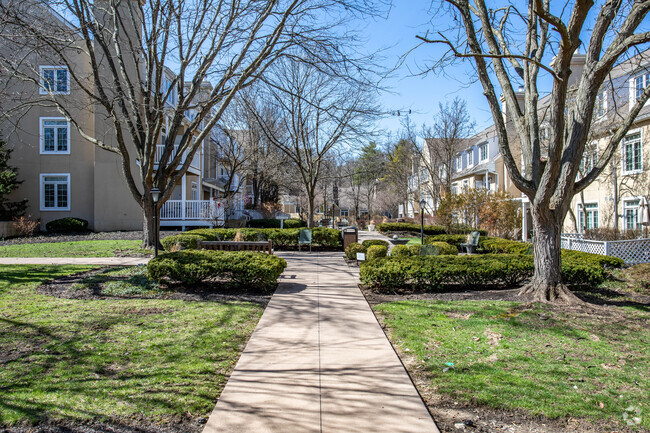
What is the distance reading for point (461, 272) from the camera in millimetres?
8812

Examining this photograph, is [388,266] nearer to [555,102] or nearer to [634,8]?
[555,102]

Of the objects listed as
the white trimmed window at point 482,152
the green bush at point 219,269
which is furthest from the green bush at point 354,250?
the white trimmed window at point 482,152

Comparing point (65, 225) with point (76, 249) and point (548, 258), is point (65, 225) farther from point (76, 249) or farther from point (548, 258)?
point (548, 258)

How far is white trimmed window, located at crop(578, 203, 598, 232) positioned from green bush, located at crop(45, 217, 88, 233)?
2477 cm

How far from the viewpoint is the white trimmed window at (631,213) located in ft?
56.5

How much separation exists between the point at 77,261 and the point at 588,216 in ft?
71.6

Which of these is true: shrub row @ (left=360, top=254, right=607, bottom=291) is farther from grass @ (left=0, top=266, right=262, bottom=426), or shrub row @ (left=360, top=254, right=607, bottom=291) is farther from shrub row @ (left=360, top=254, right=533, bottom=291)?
grass @ (left=0, top=266, right=262, bottom=426)

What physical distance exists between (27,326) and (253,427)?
4227 millimetres

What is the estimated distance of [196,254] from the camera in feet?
30.1

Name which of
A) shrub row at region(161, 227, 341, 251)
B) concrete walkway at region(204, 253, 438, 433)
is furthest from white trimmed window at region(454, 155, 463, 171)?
concrete walkway at region(204, 253, 438, 433)

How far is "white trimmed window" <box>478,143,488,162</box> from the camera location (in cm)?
3312

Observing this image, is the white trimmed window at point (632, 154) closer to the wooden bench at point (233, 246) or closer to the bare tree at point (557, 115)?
the bare tree at point (557, 115)

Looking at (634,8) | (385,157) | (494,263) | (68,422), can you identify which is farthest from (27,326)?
(385,157)

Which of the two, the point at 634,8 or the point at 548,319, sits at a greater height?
the point at 634,8
